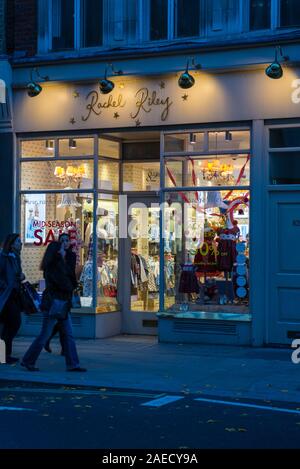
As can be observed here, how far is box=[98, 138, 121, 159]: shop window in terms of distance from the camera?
14703mm

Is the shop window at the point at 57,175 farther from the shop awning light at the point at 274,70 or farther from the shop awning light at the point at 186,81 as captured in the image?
the shop awning light at the point at 274,70

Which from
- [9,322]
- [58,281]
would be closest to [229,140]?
[58,281]

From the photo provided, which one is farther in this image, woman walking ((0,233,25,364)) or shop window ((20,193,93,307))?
shop window ((20,193,93,307))

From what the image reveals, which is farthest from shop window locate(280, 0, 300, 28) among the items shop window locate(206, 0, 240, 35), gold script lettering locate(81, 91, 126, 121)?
gold script lettering locate(81, 91, 126, 121)

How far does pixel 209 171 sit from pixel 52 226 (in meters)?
3.08

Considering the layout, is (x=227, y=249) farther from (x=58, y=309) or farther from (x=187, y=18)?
(x=187, y=18)

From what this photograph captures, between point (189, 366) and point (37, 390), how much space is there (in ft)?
8.05

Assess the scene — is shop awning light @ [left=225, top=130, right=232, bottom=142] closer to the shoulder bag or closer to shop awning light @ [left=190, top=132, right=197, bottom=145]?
shop awning light @ [left=190, top=132, right=197, bottom=145]

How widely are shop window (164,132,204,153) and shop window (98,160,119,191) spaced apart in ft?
Result: 4.41

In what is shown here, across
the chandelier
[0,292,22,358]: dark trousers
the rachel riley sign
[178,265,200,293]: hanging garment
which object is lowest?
[0,292,22,358]: dark trousers

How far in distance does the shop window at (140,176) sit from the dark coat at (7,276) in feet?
12.7

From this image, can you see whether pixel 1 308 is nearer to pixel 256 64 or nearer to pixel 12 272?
pixel 12 272

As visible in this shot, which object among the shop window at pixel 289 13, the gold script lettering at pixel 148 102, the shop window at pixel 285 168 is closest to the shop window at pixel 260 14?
the shop window at pixel 289 13

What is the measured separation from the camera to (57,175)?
48.9 ft
